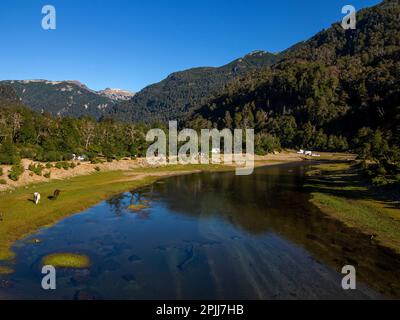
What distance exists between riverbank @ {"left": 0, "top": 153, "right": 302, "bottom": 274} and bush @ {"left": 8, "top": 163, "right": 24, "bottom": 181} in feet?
5.93

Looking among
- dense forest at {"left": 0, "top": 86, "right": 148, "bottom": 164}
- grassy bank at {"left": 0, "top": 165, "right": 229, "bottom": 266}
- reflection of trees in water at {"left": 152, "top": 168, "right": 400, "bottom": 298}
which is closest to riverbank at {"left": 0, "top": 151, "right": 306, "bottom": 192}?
grassy bank at {"left": 0, "top": 165, "right": 229, "bottom": 266}

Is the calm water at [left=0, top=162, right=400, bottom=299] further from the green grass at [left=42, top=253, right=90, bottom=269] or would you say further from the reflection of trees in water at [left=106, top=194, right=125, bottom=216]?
the green grass at [left=42, top=253, right=90, bottom=269]

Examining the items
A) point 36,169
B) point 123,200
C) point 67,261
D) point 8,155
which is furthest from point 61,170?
point 67,261

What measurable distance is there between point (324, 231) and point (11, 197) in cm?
4598

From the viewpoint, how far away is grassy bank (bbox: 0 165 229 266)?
135ft

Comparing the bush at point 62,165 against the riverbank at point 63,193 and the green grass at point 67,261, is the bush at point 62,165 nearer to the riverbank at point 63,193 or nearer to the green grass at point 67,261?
the riverbank at point 63,193

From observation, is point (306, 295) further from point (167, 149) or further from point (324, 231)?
point (167, 149)

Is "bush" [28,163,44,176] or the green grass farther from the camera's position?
"bush" [28,163,44,176]

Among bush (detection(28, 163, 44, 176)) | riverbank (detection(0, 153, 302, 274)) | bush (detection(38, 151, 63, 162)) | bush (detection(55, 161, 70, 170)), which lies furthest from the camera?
bush (detection(38, 151, 63, 162))

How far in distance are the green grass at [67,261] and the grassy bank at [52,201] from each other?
340 centimetres

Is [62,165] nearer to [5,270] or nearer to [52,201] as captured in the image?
[52,201]

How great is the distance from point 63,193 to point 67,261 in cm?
3240
